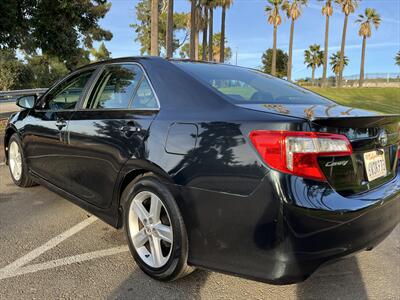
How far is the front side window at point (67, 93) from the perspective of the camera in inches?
149

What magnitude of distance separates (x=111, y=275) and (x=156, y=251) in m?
0.40

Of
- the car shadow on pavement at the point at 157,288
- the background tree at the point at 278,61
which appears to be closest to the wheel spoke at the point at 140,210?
the car shadow on pavement at the point at 157,288

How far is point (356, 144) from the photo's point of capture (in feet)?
7.75

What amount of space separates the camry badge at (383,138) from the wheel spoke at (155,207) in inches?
60.1

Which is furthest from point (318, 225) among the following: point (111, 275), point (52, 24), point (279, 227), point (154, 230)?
point (52, 24)

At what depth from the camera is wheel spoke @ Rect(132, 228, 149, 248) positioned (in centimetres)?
294

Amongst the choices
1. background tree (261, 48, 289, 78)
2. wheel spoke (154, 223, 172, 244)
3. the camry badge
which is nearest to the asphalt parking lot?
wheel spoke (154, 223, 172, 244)

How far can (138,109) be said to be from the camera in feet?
9.82

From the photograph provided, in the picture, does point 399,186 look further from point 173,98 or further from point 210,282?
point 173,98

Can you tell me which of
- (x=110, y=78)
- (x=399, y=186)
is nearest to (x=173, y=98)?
(x=110, y=78)

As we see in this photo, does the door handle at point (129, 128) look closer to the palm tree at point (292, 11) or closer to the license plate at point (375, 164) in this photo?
the license plate at point (375, 164)

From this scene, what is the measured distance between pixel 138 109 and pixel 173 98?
35 cm

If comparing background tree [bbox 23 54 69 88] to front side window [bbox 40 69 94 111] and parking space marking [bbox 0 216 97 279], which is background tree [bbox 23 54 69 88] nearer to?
front side window [bbox 40 69 94 111]

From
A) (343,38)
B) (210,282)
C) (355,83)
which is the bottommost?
(210,282)
